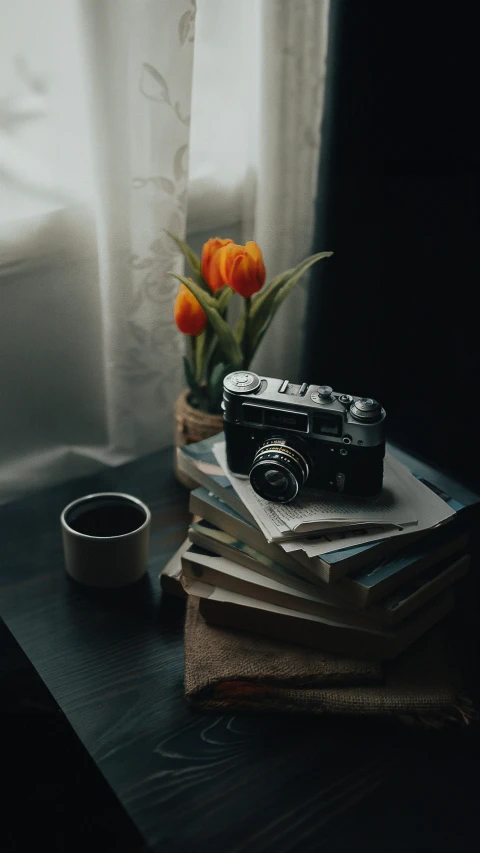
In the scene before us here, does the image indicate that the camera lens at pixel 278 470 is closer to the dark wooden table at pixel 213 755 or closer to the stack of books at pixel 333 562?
the stack of books at pixel 333 562

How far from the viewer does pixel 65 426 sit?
43.6 inches

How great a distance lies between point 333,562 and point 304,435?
0.45ft

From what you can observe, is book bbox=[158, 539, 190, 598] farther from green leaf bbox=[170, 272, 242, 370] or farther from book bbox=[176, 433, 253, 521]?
green leaf bbox=[170, 272, 242, 370]

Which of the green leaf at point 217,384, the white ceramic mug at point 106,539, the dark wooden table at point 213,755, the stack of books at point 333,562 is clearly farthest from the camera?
the green leaf at point 217,384

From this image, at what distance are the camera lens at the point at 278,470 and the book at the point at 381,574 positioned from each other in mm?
64

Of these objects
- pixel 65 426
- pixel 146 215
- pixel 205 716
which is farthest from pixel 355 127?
pixel 205 716

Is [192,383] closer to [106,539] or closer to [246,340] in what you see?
[246,340]

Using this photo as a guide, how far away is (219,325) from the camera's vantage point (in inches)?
36.6

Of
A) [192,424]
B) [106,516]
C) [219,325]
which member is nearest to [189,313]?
[219,325]

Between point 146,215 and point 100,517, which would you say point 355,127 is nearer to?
point 146,215

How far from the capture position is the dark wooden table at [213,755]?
0.62 m

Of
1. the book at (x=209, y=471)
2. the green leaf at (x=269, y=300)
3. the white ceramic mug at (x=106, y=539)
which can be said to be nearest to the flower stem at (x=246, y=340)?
the green leaf at (x=269, y=300)

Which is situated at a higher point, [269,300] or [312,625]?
[269,300]

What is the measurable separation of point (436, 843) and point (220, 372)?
0.54 metres
